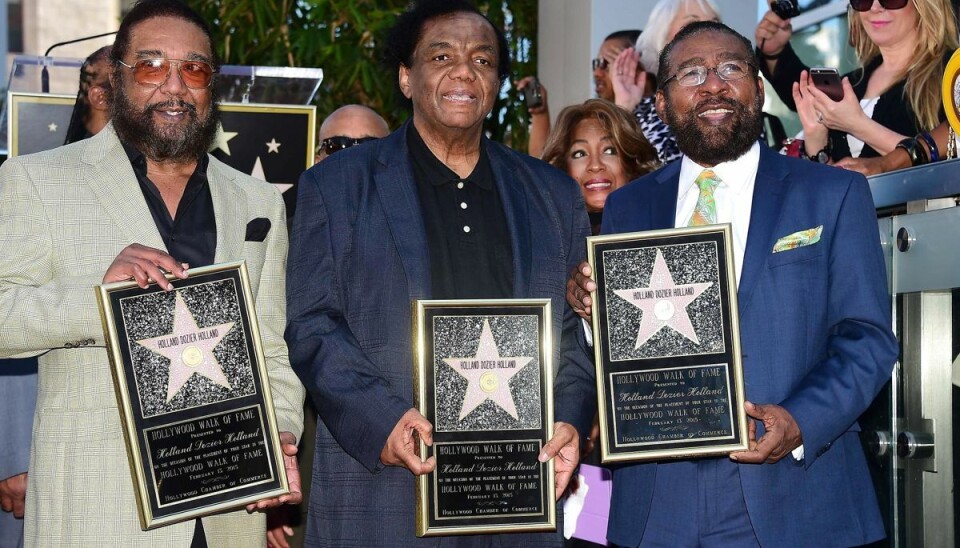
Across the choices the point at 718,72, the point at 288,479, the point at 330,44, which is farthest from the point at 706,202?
the point at 330,44

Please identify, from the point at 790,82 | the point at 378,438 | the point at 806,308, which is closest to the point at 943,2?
the point at 790,82

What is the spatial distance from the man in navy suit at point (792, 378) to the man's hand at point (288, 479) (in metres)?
0.86

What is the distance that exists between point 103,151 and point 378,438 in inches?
49.9

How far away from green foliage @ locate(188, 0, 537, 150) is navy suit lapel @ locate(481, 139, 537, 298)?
460 centimetres

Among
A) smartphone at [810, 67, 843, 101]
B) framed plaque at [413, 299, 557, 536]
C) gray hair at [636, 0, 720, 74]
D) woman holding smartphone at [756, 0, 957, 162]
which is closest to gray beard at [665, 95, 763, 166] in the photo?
framed plaque at [413, 299, 557, 536]

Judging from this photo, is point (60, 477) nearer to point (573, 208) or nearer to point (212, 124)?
point (212, 124)

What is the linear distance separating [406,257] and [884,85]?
2.63m

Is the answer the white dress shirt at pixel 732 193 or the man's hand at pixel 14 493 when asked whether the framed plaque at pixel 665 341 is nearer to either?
the white dress shirt at pixel 732 193

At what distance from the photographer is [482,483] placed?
12.0 feet

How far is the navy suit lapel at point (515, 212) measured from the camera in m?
3.95

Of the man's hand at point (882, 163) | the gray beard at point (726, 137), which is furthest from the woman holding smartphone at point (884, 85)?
the gray beard at point (726, 137)

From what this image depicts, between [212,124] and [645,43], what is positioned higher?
[645,43]

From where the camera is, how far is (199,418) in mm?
3607

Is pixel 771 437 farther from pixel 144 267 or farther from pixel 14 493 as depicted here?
pixel 14 493
